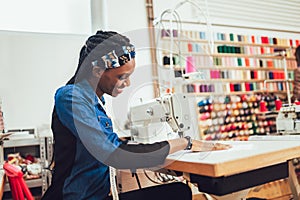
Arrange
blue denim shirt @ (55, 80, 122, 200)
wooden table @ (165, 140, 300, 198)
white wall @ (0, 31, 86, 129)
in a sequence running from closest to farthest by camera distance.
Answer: wooden table @ (165, 140, 300, 198) → blue denim shirt @ (55, 80, 122, 200) → white wall @ (0, 31, 86, 129)

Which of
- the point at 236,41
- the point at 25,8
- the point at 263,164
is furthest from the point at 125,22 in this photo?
the point at 263,164

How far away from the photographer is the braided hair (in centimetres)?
117

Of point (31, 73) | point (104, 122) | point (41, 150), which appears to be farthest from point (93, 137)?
point (31, 73)

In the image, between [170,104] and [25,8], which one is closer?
[170,104]

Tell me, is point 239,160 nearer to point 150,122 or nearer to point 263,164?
point 263,164

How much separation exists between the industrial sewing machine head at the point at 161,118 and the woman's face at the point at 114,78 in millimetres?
294

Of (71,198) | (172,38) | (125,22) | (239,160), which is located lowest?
(71,198)

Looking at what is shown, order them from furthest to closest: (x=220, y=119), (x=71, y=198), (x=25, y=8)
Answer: (x=220, y=119) < (x=25, y=8) < (x=71, y=198)

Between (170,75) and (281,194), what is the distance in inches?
55.2

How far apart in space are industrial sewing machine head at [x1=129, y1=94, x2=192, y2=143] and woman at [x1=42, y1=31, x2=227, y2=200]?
0.88ft

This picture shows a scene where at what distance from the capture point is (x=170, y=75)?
9.51ft

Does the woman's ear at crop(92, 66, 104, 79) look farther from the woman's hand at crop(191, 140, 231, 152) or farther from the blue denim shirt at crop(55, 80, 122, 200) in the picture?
the woman's hand at crop(191, 140, 231, 152)

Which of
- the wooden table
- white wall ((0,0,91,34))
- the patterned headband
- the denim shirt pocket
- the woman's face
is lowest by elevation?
the wooden table

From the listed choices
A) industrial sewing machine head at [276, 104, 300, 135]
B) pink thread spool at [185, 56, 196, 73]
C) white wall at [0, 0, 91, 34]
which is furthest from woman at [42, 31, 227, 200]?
pink thread spool at [185, 56, 196, 73]
